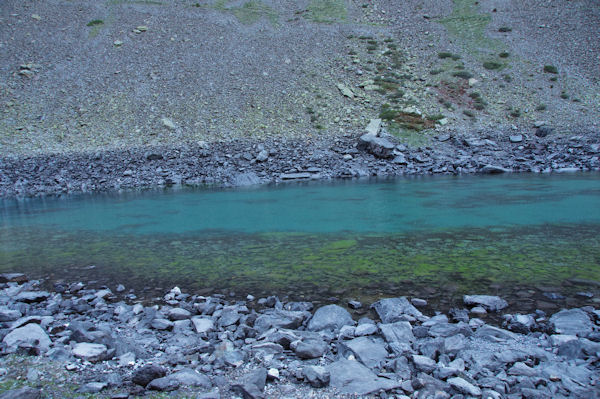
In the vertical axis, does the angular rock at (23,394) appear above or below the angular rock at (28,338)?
above

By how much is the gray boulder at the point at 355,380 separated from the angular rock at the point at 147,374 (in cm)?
160

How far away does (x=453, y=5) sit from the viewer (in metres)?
48.2

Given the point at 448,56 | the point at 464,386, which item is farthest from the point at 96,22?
the point at 464,386

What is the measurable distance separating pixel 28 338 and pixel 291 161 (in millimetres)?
21291

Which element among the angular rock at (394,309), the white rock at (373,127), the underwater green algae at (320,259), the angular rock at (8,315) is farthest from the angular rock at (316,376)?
the white rock at (373,127)

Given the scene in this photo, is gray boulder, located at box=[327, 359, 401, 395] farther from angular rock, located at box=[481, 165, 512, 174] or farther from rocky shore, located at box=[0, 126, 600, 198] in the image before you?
angular rock, located at box=[481, 165, 512, 174]

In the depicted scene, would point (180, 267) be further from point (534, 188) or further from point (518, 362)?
point (534, 188)

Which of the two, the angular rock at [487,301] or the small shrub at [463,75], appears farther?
the small shrub at [463,75]

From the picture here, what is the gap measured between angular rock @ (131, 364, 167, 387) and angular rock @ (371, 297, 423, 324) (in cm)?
271

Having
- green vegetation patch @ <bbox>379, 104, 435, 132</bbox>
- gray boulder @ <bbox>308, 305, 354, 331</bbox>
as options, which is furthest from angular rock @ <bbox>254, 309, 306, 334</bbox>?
green vegetation patch @ <bbox>379, 104, 435, 132</bbox>

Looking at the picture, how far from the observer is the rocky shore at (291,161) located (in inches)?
928

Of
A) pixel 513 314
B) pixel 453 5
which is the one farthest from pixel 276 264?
pixel 453 5

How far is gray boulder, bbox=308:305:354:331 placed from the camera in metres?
4.82

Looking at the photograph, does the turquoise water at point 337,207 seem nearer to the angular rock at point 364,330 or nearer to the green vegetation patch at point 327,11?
the angular rock at point 364,330
